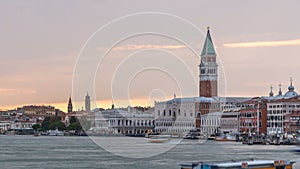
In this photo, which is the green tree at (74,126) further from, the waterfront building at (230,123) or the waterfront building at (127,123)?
the waterfront building at (230,123)

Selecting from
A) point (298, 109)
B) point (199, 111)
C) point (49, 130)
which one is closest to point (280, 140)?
point (298, 109)

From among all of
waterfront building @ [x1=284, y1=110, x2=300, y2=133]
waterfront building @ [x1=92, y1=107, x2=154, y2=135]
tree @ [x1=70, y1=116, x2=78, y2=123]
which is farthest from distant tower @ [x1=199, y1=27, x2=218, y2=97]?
tree @ [x1=70, y1=116, x2=78, y2=123]

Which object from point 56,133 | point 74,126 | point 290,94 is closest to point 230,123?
point 290,94

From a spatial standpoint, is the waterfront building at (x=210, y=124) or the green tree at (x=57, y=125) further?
the green tree at (x=57, y=125)

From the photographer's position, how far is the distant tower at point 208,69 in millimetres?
69562

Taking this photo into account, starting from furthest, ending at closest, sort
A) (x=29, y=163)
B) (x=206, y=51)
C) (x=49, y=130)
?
(x=49, y=130), (x=206, y=51), (x=29, y=163)

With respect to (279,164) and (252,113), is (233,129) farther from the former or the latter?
(279,164)

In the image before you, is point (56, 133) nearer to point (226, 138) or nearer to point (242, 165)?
point (226, 138)

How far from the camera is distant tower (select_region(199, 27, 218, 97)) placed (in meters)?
69.6

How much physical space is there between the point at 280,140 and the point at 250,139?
6.74 feet

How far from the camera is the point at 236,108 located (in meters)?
62.8

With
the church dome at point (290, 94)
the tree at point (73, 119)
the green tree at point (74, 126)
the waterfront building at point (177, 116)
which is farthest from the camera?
the tree at point (73, 119)

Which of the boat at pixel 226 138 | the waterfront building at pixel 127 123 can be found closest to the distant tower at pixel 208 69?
the waterfront building at pixel 127 123

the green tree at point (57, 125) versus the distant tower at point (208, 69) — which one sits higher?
the distant tower at point (208, 69)
